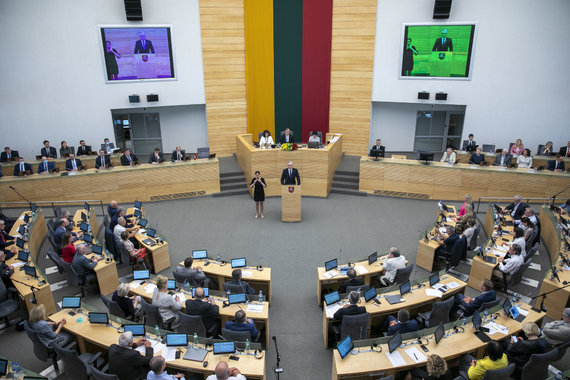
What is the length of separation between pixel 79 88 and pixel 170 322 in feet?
38.4

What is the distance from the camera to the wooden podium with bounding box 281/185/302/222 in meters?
11.1

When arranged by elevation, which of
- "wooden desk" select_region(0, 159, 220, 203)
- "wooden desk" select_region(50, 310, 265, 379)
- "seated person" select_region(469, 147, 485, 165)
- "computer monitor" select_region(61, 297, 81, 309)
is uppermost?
"seated person" select_region(469, 147, 485, 165)

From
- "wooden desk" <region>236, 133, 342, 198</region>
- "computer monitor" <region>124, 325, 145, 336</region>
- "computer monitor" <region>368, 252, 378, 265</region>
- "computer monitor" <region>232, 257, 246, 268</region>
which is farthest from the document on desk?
"wooden desk" <region>236, 133, 342, 198</region>

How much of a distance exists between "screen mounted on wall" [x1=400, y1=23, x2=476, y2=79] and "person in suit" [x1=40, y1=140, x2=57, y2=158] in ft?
43.5

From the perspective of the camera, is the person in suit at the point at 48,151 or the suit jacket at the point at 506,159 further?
the person in suit at the point at 48,151

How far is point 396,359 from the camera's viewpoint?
5344 mm

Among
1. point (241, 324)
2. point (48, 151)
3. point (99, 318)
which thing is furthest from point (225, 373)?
point (48, 151)

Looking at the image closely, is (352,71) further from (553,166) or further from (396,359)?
(396,359)

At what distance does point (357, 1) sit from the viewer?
14.7 metres

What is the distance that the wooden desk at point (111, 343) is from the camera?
5.23 metres

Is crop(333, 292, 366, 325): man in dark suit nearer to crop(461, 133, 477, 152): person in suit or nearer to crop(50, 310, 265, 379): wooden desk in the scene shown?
crop(50, 310, 265, 379): wooden desk

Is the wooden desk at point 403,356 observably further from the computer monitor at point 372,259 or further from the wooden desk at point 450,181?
the wooden desk at point 450,181

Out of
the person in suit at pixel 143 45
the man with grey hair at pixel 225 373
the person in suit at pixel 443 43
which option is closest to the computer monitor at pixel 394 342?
the man with grey hair at pixel 225 373

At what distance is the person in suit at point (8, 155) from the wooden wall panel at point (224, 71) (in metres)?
6.83
